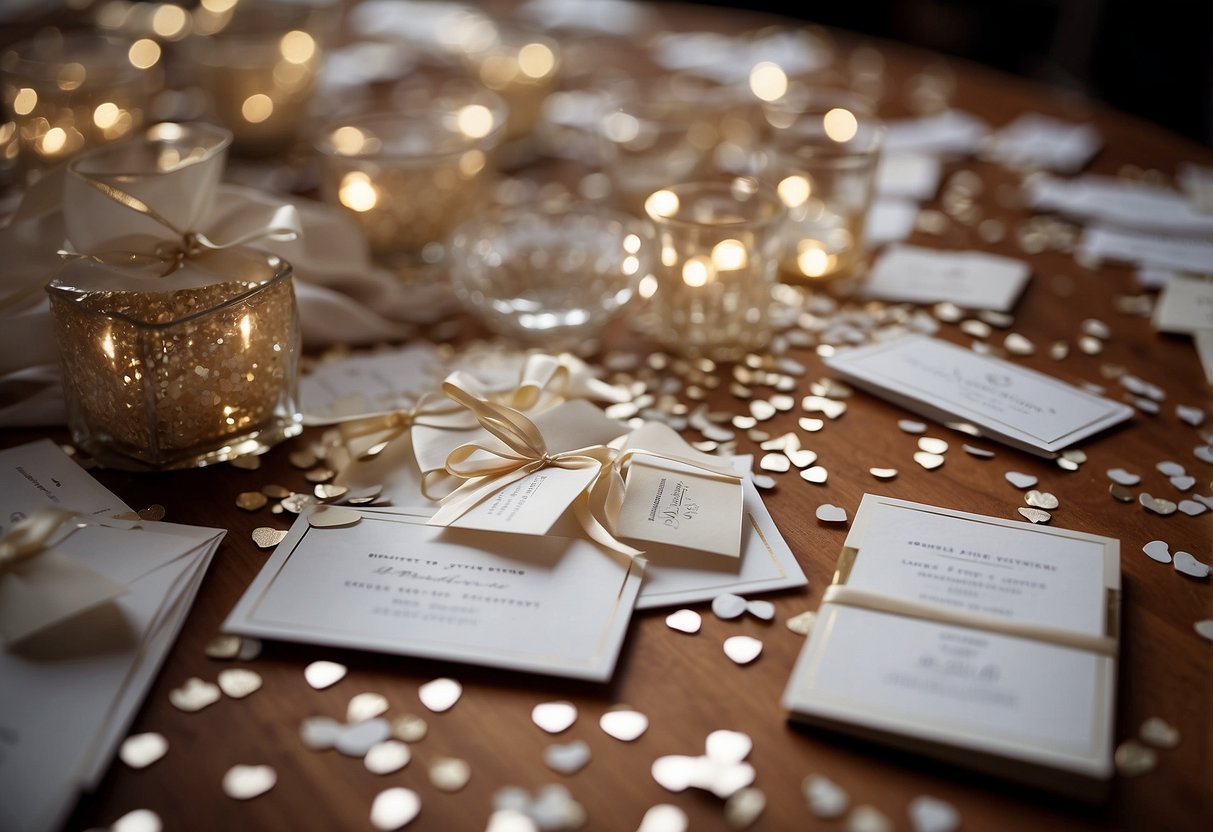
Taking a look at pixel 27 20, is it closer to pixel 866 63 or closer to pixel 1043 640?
pixel 866 63

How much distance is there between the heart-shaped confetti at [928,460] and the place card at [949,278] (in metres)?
0.34

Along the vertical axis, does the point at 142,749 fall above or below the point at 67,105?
below

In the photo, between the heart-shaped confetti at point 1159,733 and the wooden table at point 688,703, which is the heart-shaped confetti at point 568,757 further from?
the heart-shaped confetti at point 1159,733

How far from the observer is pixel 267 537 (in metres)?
0.81

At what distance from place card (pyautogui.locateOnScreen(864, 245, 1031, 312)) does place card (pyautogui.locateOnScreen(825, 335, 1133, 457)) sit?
0.46ft

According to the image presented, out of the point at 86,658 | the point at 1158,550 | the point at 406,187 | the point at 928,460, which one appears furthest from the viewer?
the point at 406,187

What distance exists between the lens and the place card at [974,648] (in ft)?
2.00

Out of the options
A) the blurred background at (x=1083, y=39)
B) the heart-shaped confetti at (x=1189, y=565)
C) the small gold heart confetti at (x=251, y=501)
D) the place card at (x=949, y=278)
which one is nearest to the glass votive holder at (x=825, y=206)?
the place card at (x=949, y=278)

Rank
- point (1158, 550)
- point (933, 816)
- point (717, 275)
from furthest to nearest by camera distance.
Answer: point (717, 275) < point (1158, 550) < point (933, 816)

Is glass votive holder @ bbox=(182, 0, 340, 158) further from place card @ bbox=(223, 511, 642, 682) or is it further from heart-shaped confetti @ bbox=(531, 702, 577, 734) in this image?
heart-shaped confetti @ bbox=(531, 702, 577, 734)

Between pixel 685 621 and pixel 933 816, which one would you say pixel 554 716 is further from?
pixel 933 816

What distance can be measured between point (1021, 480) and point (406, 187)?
0.83 meters

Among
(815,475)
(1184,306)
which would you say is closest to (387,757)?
(815,475)

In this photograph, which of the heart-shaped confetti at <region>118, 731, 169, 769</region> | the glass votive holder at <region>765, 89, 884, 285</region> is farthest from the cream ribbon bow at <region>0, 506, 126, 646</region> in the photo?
the glass votive holder at <region>765, 89, 884, 285</region>
